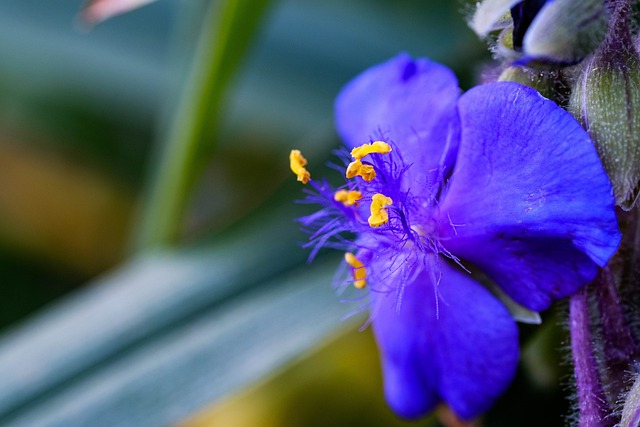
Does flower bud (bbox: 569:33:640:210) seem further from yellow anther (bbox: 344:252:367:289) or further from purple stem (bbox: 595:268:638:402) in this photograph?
yellow anther (bbox: 344:252:367:289)

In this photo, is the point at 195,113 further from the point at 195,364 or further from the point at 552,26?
the point at 552,26

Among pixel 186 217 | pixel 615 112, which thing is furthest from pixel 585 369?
pixel 186 217

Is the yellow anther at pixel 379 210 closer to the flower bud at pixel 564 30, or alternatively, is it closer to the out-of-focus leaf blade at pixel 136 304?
the flower bud at pixel 564 30

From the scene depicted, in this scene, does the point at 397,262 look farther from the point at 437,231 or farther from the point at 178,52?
the point at 178,52

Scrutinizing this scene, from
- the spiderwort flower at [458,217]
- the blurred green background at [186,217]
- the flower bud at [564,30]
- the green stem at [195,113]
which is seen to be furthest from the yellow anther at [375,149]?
the green stem at [195,113]

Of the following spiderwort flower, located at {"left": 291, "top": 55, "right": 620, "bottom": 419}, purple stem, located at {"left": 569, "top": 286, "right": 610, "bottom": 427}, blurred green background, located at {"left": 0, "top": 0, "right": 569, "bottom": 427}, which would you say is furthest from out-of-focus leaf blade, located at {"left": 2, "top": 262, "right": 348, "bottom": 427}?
purple stem, located at {"left": 569, "top": 286, "right": 610, "bottom": 427}
